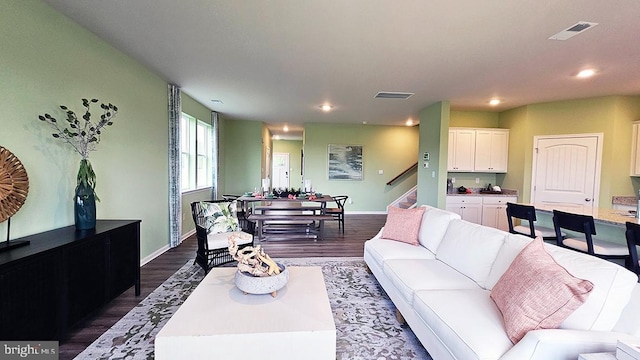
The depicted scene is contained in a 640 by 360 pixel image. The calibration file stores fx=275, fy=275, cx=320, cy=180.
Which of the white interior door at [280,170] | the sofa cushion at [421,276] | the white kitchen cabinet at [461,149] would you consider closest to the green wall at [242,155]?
the white kitchen cabinet at [461,149]

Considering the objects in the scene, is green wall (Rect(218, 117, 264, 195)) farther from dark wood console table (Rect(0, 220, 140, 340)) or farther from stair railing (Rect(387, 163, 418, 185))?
dark wood console table (Rect(0, 220, 140, 340))

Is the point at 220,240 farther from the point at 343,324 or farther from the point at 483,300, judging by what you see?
the point at 483,300

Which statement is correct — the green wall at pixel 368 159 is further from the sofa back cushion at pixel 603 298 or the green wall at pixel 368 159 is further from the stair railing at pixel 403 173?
the sofa back cushion at pixel 603 298

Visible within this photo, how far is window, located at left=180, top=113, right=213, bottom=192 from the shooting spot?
5.35 m

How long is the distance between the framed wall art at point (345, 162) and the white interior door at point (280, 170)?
5.47 metres

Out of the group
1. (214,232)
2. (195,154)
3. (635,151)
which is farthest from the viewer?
(195,154)

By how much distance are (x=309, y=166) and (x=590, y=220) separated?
6220mm

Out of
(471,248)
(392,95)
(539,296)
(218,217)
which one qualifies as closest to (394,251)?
(471,248)

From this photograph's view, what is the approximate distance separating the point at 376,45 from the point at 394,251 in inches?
86.8

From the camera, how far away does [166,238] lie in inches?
175

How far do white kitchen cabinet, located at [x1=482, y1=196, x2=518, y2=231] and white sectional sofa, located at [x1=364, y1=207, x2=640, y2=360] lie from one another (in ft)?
11.3

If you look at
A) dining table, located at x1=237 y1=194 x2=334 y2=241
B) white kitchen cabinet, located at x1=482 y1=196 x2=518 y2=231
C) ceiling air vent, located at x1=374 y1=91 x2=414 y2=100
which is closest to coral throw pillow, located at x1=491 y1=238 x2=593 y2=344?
dining table, located at x1=237 y1=194 x2=334 y2=241

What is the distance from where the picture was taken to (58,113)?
2486mm

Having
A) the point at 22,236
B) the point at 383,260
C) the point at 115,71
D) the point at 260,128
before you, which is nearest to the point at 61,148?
the point at 22,236
